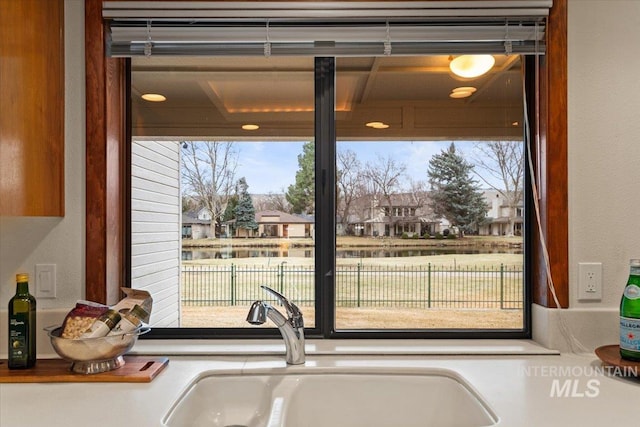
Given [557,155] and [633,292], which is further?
[557,155]

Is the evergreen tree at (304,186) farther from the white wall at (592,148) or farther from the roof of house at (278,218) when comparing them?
the white wall at (592,148)

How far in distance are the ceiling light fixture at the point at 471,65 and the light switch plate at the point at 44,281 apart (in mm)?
1578

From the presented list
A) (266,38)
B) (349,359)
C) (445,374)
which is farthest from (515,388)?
(266,38)

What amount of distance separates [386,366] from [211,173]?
94cm

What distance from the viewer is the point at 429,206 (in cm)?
181

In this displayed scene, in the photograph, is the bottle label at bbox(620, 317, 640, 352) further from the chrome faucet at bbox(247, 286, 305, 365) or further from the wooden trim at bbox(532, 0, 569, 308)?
the chrome faucet at bbox(247, 286, 305, 365)

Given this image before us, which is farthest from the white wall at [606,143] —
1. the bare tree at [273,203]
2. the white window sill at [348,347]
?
the bare tree at [273,203]

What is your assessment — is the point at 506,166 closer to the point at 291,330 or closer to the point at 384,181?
the point at 384,181

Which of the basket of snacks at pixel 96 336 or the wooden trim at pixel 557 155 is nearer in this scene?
the basket of snacks at pixel 96 336

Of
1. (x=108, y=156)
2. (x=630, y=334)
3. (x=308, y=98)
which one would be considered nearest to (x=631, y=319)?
(x=630, y=334)

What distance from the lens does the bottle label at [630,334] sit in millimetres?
1386

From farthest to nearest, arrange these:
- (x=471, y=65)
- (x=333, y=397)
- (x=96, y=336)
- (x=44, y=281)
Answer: (x=471, y=65) < (x=44, y=281) < (x=333, y=397) < (x=96, y=336)

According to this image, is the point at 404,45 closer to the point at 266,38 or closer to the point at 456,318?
the point at 266,38

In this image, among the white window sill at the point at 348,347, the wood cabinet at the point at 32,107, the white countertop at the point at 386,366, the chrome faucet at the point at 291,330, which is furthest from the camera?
the white window sill at the point at 348,347
